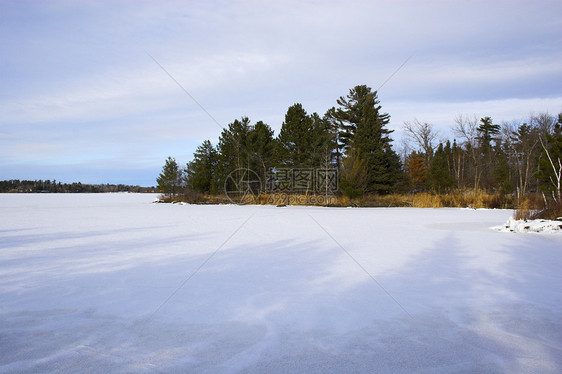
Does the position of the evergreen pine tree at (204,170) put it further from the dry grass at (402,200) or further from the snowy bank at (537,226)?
the snowy bank at (537,226)

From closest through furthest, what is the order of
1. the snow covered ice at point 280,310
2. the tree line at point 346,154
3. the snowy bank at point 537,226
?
the snow covered ice at point 280,310
the snowy bank at point 537,226
the tree line at point 346,154

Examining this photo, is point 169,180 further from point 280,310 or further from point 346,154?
point 280,310

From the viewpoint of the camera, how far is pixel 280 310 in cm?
279

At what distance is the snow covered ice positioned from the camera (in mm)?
1988

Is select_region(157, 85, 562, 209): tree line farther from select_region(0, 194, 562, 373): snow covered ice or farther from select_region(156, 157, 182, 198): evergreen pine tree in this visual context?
select_region(0, 194, 562, 373): snow covered ice

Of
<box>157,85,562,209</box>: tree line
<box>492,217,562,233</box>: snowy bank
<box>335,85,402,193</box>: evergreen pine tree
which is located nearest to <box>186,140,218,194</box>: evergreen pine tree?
<box>157,85,562,209</box>: tree line

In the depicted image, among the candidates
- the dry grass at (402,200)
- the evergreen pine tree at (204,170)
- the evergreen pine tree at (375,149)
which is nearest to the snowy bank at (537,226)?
the dry grass at (402,200)

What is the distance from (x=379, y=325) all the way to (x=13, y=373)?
96.0 inches

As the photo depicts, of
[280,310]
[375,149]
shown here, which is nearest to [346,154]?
[375,149]

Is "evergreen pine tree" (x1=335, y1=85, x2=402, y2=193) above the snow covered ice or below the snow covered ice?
above

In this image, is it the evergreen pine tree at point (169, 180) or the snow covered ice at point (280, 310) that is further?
the evergreen pine tree at point (169, 180)

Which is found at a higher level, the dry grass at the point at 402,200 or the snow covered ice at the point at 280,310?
the dry grass at the point at 402,200

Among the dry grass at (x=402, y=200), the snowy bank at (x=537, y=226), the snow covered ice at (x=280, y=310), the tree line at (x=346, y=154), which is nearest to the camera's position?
the snow covered ice at (x=280, y=310)

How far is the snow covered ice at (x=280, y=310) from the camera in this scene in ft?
6.52
